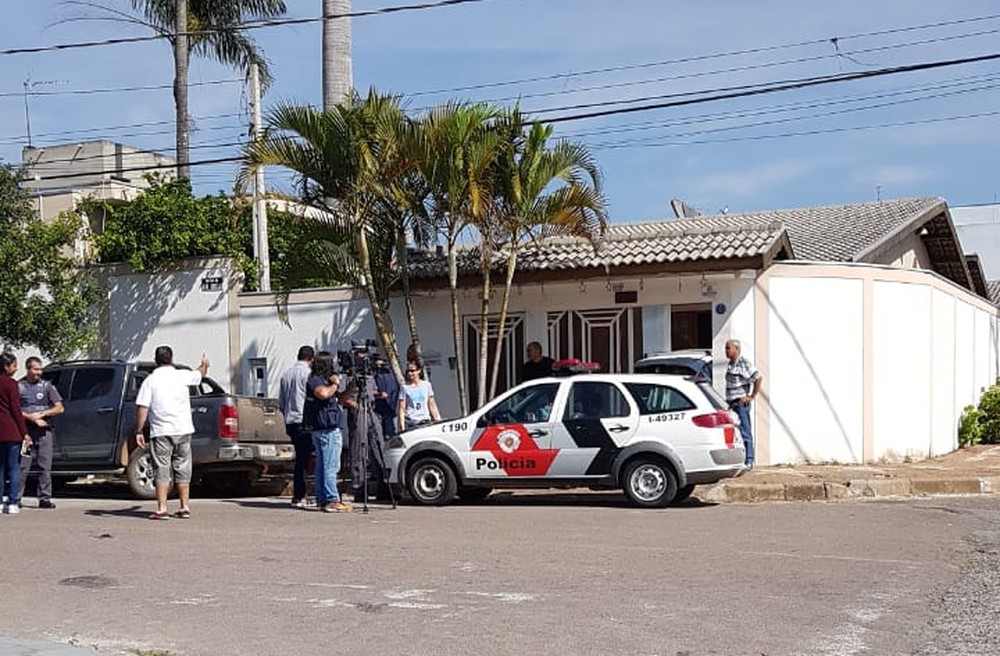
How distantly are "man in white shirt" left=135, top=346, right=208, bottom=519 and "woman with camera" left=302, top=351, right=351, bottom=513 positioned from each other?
1322 mm

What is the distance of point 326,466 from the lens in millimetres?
14688

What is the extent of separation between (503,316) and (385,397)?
126 inches

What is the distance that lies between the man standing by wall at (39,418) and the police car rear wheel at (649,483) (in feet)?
22.0

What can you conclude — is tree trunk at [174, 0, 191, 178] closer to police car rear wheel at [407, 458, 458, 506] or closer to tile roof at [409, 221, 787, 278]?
tile roof at [409, 221, 787, 278]

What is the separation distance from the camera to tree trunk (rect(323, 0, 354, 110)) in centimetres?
2409

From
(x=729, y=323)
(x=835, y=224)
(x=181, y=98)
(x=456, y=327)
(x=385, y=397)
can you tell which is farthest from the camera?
(x=181, y=98)

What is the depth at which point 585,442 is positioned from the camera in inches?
590

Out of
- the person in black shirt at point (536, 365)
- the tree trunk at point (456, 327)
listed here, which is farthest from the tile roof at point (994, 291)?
the person in black shirt at point (536, 365)

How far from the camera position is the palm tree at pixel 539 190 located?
59.9 ft

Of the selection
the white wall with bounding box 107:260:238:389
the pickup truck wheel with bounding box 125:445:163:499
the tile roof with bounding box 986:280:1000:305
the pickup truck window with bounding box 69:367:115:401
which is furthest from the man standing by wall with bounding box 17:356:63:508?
the tile roof with bounding box 986:280:1000:305

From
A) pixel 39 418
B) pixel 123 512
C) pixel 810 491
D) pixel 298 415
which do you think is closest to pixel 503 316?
pixel 298 415

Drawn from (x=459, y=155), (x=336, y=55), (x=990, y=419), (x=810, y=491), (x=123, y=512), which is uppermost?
(x=336, y=55)

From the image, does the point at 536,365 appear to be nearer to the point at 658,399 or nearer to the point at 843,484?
the point at 658,399

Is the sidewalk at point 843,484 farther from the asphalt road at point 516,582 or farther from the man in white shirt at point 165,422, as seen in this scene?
the man in white shirt at point 165,422
